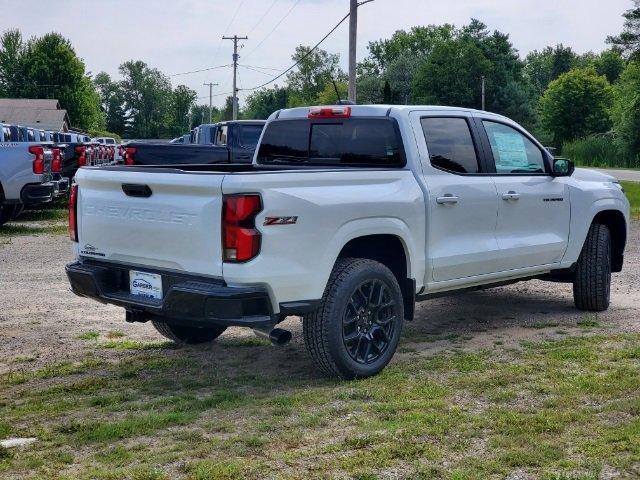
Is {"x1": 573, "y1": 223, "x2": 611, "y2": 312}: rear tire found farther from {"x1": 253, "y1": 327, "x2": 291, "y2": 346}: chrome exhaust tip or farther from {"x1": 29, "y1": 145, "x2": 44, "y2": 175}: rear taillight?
{"x1": 29, "y1": 145, "x2": 44, "y2": 175}: rear taillight

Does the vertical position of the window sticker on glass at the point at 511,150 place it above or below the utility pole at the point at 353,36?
below

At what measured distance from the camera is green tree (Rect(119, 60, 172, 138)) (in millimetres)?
178250

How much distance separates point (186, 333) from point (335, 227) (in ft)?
6.67

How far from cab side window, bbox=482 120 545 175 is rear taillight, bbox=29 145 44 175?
11.0 m

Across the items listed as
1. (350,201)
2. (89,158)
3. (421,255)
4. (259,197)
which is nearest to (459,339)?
(421,255)

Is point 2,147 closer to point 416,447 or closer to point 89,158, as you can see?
point 89,158

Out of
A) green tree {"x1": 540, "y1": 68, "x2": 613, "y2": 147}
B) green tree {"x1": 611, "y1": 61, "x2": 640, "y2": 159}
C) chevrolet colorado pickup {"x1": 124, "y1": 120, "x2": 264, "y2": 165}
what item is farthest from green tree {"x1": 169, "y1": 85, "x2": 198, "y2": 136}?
chevrolet colorado pickup {"x1": 124, "y1": 120, "x2": 264, "y2": 165}

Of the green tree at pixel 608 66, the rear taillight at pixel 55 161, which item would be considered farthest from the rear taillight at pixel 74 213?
the green tree at pixel 608 66

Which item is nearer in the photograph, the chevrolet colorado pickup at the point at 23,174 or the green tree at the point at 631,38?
the chevrolet colorado pickup at the point at 23,174

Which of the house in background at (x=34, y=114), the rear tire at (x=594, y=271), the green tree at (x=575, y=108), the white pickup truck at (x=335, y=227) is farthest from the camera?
the green tree at (x=575, y=108)

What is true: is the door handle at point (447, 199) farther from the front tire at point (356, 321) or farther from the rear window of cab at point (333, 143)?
the front tire at point (356, 321)

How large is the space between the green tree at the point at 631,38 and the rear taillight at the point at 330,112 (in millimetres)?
50365

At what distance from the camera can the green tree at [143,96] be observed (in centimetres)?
17825

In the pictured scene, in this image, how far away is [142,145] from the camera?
1728cm
